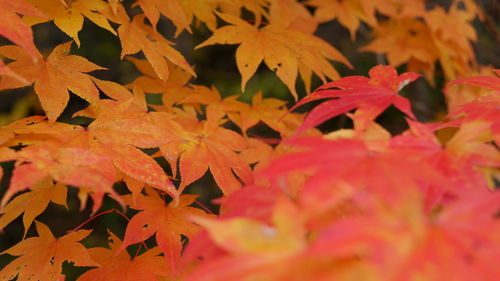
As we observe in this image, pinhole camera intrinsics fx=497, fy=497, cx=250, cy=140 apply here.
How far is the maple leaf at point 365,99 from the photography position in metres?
0.78

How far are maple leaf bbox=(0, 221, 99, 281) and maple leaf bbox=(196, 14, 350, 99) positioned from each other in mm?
527

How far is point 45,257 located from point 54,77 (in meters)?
0.37

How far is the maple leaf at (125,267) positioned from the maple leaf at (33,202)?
14 cm

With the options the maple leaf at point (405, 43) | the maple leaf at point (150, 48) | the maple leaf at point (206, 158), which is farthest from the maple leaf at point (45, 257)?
the maple leaf at point (405, 43)

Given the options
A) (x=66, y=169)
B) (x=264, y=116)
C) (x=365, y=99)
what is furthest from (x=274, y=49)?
(x=66, y=169)

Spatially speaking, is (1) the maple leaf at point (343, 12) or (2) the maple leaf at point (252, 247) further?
(1) the maple leaf at point (343, 12)

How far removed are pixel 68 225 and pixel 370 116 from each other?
3.42 meters

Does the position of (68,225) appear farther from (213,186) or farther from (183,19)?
(183,19)

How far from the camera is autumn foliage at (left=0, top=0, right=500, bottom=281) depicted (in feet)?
1.47

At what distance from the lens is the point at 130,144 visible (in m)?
0.90

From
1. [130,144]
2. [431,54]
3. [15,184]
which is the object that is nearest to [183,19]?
[130,144]

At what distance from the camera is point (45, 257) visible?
1017 mm

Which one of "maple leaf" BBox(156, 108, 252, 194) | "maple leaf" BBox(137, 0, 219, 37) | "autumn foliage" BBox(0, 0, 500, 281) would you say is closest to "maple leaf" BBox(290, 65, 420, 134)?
"autumn foliage" BBox(0, 0, 500, 281)

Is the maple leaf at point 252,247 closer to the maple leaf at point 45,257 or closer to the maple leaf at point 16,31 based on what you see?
the maple leaf at point 16,31
